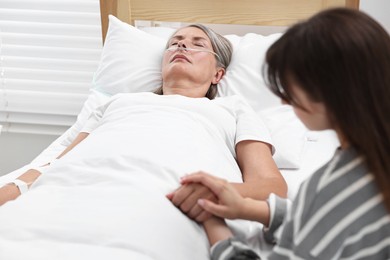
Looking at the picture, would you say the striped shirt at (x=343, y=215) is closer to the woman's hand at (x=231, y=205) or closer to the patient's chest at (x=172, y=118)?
the woman's hand at (x=231, y=205)

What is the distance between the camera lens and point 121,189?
54.0 inches

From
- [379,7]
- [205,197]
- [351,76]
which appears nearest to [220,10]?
[379,7]

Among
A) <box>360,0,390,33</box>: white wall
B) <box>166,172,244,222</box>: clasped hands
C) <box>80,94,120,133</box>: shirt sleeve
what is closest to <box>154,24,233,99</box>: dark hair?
<box>80,94,120,133</box>: shirt sleeve

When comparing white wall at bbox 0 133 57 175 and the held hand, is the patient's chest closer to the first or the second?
the held hand

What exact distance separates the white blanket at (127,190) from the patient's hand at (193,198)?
23 mm

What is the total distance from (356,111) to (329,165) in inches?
4.6

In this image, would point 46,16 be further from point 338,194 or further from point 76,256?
point 338,194

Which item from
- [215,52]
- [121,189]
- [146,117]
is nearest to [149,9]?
[215,52]

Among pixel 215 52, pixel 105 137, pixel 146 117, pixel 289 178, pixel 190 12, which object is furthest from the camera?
pixel 190 12

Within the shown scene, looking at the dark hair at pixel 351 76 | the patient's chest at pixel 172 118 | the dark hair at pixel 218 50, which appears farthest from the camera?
the dark hair at pixel 218 50

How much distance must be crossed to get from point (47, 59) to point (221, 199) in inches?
73.7

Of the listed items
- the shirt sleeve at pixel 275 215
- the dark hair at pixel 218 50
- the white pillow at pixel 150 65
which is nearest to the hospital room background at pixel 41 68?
the white pillow at pixel 150 65

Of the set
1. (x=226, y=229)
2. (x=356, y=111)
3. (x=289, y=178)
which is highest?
(x=356, y=111)

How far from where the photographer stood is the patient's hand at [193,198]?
1373mm
